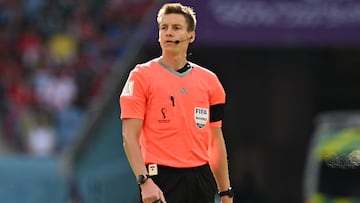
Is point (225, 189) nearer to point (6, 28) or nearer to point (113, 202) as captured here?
point (113, 202)

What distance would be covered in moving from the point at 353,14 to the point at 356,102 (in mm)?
3964

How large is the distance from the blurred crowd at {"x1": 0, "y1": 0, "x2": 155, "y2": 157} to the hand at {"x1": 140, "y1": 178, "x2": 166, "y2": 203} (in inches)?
397

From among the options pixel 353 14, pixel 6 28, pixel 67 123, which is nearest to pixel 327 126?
pixel 353 14

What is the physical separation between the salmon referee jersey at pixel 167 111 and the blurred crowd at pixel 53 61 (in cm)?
986

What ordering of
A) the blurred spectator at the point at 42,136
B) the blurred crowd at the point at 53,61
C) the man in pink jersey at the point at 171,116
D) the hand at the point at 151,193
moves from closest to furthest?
the hand at the point at 151,193, the man in pink jersey at the point at 171,116, the blurred spectator at the point at 42,136, the blurred crowd at the point at 53,61

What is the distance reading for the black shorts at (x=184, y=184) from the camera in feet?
19.5

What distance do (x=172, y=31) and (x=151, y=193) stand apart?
93 cm

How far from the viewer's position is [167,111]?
233 inches

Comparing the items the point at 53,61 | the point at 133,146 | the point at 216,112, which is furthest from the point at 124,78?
the point at 133,146

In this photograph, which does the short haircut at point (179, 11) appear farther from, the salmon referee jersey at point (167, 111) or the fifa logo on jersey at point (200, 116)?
the fifa logo on jersey at point (200, 116)

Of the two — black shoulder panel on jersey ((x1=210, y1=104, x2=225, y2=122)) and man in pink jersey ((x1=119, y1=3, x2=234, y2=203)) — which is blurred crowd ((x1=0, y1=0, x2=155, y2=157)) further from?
man in pink jersey ((x1=119, y1=3, x2=234, y2=203))

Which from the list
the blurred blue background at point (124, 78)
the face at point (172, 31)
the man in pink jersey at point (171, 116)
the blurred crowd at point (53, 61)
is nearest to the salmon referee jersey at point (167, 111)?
the man in pink jersey at point (171, 116)

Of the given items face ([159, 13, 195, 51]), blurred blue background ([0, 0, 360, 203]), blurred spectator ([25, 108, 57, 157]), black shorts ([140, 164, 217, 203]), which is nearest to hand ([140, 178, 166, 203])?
black shorts ([140, 164, 217, 203])

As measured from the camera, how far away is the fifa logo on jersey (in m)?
5.99
